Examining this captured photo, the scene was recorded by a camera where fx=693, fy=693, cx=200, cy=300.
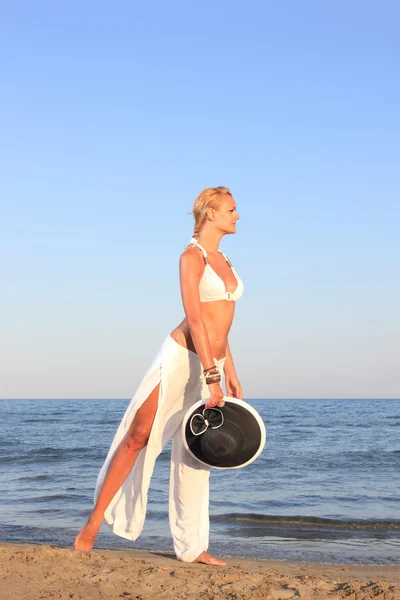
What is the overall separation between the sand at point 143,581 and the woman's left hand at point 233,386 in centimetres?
114

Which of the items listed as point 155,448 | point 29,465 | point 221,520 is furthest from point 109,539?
point 29,465

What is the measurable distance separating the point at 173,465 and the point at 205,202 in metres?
1.72

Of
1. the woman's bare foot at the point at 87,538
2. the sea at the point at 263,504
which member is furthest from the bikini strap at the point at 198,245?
the sea at the point at 263,504

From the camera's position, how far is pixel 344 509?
26.6ft

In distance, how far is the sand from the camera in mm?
3400

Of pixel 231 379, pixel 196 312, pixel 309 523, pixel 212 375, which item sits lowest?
pixel 309 523

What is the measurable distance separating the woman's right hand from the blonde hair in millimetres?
1076

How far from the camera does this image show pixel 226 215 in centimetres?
447

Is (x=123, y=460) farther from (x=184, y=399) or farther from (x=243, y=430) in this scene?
(x=243, y=430)

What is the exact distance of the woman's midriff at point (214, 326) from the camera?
432 cm

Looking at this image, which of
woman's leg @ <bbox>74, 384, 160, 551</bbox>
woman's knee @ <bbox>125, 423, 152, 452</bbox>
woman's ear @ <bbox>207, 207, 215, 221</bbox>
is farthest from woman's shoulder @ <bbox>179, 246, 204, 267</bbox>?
woman's knee @ <bbox>125, 423, 152, 452</bbox>

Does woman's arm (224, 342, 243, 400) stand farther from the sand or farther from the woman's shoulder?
the sand

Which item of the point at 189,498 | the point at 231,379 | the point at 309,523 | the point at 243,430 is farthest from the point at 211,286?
the point at 309,523

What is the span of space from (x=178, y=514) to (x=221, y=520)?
126 inches
